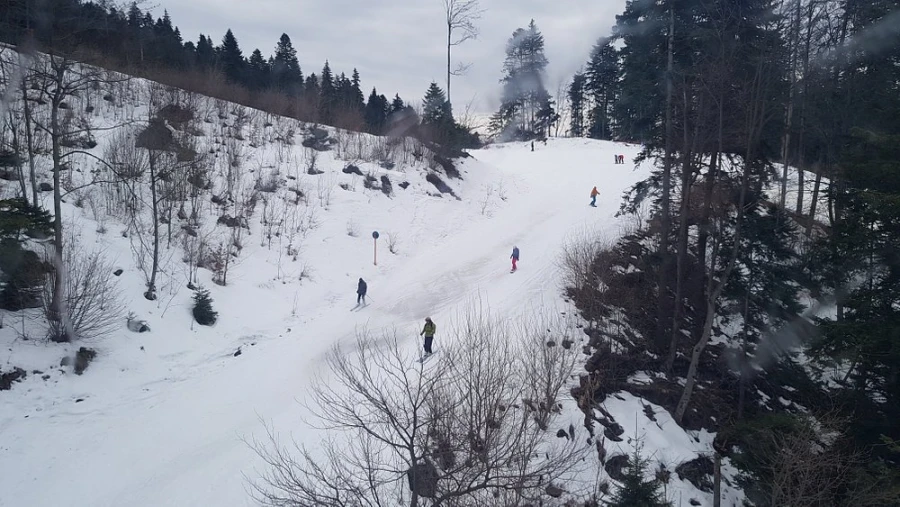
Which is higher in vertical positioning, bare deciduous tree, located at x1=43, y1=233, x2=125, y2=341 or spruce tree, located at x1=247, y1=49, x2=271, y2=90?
spruce tree, located at x1=247, y1=49, x2=271, y2=90

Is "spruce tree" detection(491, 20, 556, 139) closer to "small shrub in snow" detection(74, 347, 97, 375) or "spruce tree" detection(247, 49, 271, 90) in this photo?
"spruce tree" detection(247, 49, 271, 90)

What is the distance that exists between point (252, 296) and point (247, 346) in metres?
2.88

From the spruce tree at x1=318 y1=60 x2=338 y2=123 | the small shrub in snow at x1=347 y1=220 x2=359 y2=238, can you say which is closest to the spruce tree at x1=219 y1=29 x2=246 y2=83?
the spruce tree at x1=318 y1=60 x2=338 y2=123

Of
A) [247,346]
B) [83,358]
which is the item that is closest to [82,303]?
[83,358]

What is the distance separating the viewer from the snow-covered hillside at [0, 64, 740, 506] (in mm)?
9383

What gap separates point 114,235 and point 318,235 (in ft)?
25.2

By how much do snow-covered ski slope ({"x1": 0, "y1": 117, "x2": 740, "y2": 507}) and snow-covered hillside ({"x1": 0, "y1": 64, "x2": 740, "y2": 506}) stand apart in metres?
0.05

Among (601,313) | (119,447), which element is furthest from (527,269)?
(119,447)

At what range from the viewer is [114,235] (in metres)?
16.2

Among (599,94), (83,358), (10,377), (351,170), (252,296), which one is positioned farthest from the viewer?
(599,94)

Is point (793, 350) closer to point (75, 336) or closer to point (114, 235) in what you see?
point (75, 336)

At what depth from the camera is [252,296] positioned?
54.1 ft

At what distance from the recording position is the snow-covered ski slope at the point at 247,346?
9.02 meters

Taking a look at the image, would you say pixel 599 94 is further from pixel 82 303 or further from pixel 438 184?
pixel 82 303
